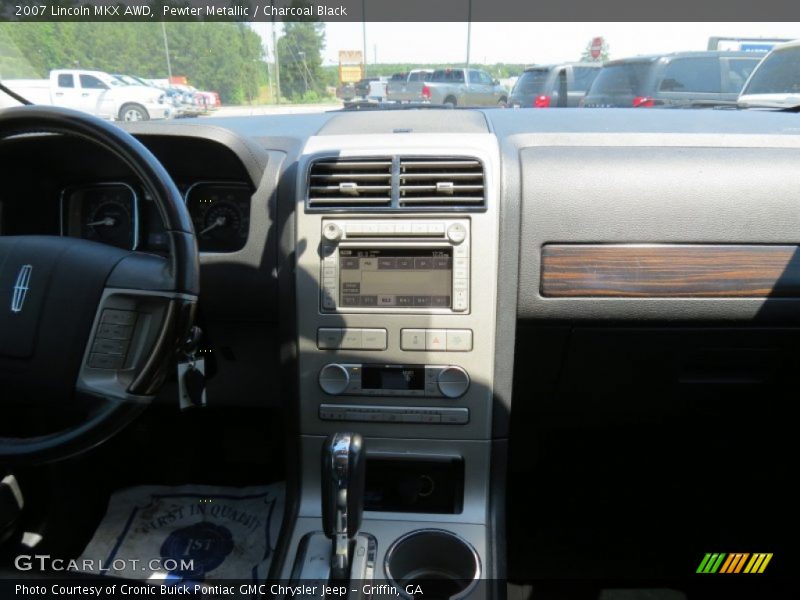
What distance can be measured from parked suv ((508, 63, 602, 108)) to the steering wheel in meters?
2.78

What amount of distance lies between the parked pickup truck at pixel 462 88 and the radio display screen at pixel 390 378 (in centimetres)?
157

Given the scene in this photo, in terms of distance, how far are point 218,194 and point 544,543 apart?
5.56 ft

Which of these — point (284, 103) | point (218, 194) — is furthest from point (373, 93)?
point (218, 194)

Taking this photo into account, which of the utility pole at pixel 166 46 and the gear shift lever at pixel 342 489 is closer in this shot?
the gear shift lever at pixel 342 489

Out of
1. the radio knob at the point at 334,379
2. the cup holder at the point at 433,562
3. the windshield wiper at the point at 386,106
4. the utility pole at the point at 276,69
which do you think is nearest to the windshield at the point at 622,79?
the windshield wiper at the point at 386,106

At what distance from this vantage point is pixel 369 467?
197 cm

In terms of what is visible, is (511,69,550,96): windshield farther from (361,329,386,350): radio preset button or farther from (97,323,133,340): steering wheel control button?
(97,323,133,340): steering wheel control button

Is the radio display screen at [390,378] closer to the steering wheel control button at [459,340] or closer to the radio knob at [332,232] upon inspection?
the steering wheel control button at [459,340]

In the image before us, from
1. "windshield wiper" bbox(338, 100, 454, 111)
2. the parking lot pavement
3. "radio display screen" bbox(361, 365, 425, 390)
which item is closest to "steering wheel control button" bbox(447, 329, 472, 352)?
"radio display screen" bbox(361, 365, 425, 390)

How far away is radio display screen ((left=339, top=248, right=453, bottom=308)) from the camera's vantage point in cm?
180

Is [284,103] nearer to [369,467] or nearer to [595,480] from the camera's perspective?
[369,467]

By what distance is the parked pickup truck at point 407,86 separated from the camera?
114 inches

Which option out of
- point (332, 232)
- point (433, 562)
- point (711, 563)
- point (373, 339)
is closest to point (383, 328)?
point (373, 339)

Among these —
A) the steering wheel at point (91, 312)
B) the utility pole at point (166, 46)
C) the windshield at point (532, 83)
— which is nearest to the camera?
the steering wheel at point (91, 312)
